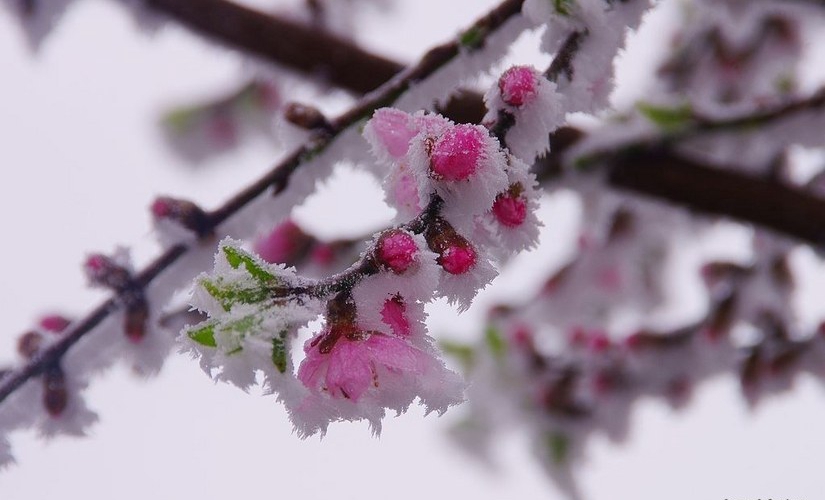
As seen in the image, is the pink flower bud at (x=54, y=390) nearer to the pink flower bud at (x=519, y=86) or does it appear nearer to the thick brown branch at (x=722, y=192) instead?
the pink flower bud at (x=519, y=86)

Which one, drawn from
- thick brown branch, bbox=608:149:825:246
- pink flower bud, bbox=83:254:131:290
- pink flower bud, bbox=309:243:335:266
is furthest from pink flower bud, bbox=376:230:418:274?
thick brown branch, bbox=608:149:825:246

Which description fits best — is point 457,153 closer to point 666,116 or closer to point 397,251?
point 397,251

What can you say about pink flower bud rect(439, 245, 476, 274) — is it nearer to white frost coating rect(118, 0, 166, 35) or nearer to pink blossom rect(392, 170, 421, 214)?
pink blossom rect(392, 170, 421, 214)

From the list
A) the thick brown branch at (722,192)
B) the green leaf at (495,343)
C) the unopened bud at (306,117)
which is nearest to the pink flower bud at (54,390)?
the unopened bud at (306,117)

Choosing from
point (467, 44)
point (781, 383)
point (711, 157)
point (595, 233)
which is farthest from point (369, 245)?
point (781, 383)

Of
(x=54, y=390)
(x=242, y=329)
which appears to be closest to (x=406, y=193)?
(x=242, y=329)

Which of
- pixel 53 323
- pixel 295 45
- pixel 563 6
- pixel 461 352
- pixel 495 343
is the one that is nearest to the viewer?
pixel 563 6
